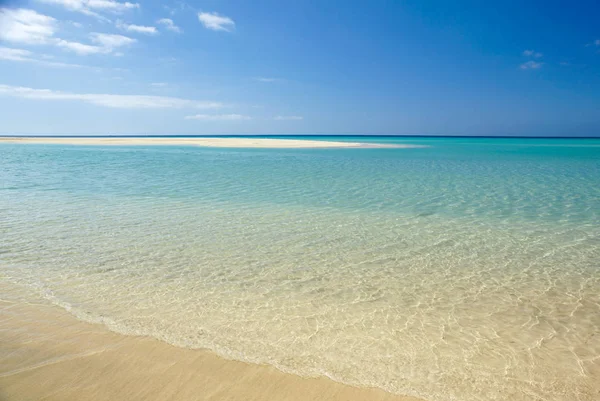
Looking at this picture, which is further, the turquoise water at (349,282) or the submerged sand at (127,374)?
the turquoise water at (349,282)

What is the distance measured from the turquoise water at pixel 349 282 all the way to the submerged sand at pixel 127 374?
0.17 metres

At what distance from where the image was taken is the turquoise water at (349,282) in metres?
3.42

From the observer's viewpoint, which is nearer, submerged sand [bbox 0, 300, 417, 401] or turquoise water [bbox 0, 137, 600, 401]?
submerged sand [bbox 0, 300, 417, 401]

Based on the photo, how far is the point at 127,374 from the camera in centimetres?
314

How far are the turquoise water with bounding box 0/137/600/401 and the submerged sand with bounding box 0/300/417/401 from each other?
167 mm

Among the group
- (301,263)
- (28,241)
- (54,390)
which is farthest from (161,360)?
(28,241)

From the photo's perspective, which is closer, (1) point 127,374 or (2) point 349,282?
(1) point 127,374

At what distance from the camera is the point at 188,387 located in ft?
9.89

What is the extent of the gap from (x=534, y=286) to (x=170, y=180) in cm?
1417

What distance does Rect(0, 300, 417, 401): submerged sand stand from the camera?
2.93 metres

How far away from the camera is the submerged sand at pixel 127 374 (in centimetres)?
293

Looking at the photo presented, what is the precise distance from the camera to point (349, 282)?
5250mm

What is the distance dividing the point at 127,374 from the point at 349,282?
3121 mm

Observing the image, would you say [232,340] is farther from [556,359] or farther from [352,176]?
[352,176]
